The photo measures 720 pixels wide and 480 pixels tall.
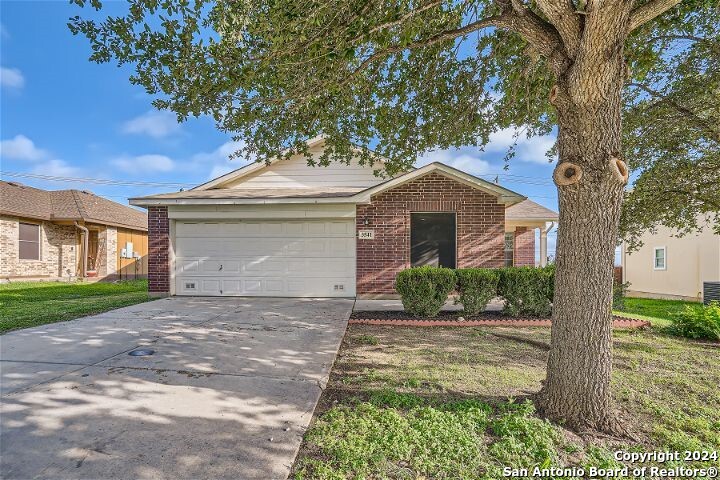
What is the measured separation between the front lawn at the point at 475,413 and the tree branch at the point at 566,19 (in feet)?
9.90

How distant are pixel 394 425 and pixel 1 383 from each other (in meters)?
3.70

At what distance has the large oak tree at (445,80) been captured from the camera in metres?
2.64

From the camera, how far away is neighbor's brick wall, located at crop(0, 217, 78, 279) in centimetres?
1362

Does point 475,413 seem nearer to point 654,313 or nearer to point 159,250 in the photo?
point 654,313

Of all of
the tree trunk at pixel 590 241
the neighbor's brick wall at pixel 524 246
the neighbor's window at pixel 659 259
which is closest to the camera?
the tree trunk at pixel 590 241

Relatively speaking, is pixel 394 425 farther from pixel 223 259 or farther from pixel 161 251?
pixel 161 251

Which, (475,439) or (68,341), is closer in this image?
(475,439)

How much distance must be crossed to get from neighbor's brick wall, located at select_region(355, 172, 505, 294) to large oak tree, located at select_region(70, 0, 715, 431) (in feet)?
10.3

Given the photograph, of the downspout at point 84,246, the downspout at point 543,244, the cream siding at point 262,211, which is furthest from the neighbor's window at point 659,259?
the downspout at point 84,246

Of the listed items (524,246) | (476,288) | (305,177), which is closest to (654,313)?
(524,246)

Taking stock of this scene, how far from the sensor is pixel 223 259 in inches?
372

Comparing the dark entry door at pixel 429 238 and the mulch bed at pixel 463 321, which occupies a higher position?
the dark entry door at pixel 429 238

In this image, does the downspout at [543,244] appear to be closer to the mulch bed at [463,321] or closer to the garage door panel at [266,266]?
the mulch bed at [463,321]

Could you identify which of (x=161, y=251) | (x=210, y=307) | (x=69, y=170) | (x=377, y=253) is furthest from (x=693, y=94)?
(x=69, y=170)
